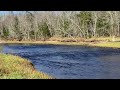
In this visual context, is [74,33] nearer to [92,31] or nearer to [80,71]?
[92,31]

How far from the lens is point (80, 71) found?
78.3ft

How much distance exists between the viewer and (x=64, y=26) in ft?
239

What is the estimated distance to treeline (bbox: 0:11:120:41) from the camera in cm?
6506

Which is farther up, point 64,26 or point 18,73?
point 64,26

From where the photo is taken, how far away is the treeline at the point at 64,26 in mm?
65062

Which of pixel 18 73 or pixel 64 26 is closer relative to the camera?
pixel 18 73

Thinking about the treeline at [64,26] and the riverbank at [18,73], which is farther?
the treeline at [64,26]

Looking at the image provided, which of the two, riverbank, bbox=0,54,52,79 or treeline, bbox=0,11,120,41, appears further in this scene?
treeline, bbox=0,11,120,41
